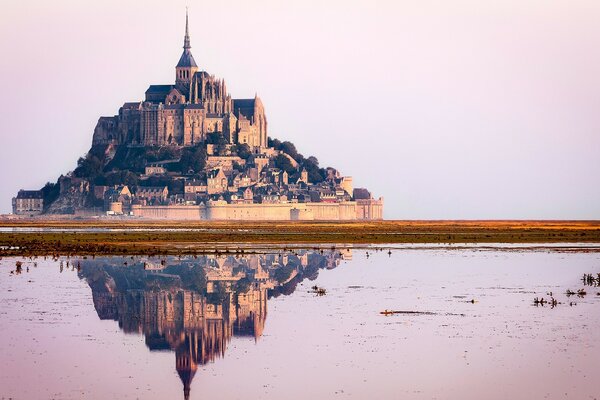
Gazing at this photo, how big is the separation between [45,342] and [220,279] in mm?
21926

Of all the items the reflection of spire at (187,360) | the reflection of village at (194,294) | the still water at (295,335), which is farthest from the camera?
the reflection of village at (194,294)

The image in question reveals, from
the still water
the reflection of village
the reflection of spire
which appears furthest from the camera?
the reflection of village

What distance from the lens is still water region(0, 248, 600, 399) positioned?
2564 cm

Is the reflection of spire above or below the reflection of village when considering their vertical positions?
below

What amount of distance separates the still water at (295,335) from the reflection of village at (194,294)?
0.08m

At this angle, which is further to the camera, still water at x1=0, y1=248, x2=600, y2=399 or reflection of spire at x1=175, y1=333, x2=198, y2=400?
reflection of spire at x1=175, y1=333, x2=198, y2=400

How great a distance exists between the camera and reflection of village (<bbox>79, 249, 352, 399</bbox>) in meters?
32.1

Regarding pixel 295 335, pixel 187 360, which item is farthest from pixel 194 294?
pixel 187 360

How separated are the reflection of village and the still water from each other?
0.08 metres

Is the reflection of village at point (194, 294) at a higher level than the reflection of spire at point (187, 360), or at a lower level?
higher

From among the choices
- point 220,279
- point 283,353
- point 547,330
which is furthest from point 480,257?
point 283,353

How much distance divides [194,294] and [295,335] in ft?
43.0

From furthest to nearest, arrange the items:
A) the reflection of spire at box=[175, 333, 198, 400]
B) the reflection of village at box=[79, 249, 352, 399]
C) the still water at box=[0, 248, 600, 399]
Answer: the reflection of village at box=[79, 249, 352, 399]
the reflection of spire at box=[175, 333, 198, 400]
the still water at box=[0, 248, 600, 399]

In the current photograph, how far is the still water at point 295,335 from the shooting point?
25.6 metres
